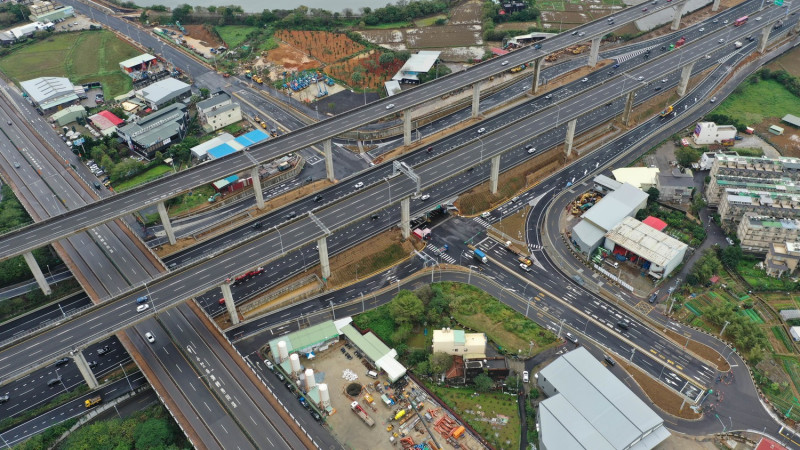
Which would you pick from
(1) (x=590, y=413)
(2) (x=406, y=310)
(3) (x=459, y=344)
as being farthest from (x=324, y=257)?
(1) (x=590, y=413)

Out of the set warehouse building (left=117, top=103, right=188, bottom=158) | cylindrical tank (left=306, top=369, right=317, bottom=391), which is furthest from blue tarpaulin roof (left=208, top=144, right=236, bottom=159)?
cylindrical tank (left=306, top=369, right=317, bottom=391)

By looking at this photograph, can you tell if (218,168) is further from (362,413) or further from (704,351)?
(704,351)

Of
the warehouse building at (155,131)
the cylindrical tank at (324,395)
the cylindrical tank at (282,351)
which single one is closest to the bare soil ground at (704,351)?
the cylindrical tank at (324,395)

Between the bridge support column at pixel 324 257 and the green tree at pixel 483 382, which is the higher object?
the bridge support column at pixel 324 257

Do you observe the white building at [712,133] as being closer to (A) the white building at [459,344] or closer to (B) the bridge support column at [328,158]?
(A) the white building at [459,344]

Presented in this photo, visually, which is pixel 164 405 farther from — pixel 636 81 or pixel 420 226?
pixel 636 81

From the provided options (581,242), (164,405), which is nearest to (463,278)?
(581,242)
